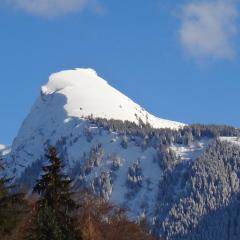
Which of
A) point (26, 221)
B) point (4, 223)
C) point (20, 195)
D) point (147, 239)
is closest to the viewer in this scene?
point (4, 223)

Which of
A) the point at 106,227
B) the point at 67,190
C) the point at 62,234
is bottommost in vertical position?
the point at 62,234

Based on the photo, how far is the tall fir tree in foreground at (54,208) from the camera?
44.4 m

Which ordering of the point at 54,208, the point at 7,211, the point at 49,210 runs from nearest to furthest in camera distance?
the point at 49,210, the point at 54,208, the point at 7,211

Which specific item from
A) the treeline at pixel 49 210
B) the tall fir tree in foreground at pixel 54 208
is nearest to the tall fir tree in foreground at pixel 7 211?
the treeline at pixel 49 210

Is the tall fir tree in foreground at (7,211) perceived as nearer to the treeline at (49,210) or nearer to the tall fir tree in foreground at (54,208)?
the treeline at (49,210)

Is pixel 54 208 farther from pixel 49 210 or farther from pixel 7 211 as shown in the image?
pixel 7 211

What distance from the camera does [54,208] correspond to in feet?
153

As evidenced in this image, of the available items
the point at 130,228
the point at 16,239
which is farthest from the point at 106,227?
the point at 16,239

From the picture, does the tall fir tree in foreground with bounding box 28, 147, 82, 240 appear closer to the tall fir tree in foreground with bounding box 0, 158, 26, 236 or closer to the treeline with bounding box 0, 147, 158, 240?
the treeline with bounding box 0, 147, 158, 240

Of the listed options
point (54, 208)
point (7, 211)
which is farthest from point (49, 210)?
point (7, 211)

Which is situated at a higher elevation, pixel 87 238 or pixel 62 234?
pixel 87 238

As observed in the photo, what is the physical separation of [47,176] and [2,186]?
378cm

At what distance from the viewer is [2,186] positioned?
49281 mm

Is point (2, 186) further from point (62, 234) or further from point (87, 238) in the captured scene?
point (87, 238)
